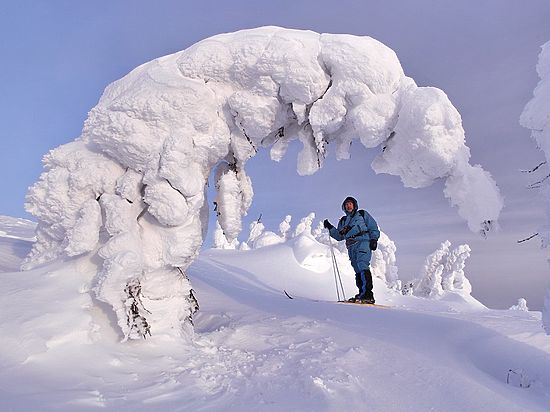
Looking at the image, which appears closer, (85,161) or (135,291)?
(135,291)

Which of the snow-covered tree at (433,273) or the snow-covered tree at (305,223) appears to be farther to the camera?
the snow-covered tree at (305,223)

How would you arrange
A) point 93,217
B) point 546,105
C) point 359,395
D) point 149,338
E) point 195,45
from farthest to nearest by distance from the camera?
point 195,45, point 93,217, point 149,338, point 546,105, point 359,395

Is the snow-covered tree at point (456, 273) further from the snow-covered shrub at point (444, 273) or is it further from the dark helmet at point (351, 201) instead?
the dark helmet at point (351, 201)

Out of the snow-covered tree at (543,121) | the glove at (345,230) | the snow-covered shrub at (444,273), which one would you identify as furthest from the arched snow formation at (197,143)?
the snow-covered shrub at (444,273)

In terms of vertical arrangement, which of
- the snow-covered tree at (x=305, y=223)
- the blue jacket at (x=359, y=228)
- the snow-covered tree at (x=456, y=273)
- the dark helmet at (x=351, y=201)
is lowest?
the snow-covered tree at (x=456, y=273)

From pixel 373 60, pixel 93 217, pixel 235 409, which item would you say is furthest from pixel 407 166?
pixel 93 217

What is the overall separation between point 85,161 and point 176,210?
122cm

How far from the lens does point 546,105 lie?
9.46ft

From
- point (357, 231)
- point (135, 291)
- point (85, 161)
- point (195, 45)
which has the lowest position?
point (135, 291)

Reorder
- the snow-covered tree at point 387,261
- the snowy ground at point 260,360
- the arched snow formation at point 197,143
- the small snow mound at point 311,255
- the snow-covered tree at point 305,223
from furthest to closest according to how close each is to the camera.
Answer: the snow-covered tree at point 305,223 < the snow-covered tree at point 387,261 < the small snow mound at point 311,255 < the arched snow formation at point 197,143 < the snowy ground at point 260,360

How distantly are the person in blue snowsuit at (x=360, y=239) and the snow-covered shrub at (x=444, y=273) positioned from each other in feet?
63.4

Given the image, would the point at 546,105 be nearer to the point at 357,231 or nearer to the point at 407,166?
the point at 407,166

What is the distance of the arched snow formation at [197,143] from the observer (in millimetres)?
4035

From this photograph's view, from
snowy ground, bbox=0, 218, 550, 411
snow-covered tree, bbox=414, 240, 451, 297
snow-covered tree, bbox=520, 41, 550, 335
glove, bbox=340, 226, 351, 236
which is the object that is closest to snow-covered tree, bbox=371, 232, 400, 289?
snow-covered tree, bbox=414, 240, 451, 297
